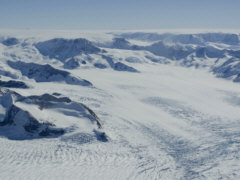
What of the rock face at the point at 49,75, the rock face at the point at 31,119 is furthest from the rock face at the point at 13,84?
the rock face at the point at 31,119

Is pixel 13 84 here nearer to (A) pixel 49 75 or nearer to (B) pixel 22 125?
(A) pixel 49 75

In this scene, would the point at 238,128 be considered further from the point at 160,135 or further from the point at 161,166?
the point at 161,166

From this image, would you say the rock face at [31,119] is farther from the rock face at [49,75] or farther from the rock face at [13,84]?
the rock face at [49,75]

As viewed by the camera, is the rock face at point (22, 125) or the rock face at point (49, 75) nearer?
the rock face at point (22, 125)

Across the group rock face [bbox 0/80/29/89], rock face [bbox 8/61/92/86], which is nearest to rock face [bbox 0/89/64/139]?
rock face [bbox 0/80/29/89]

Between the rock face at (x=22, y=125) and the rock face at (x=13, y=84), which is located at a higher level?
the rock face at (x=22, y=125)

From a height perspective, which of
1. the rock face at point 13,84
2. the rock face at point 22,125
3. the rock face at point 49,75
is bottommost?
the rock face at point 49,75

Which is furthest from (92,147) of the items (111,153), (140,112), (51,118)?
(140,112)

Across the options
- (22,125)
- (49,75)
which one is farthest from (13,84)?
(22,125)

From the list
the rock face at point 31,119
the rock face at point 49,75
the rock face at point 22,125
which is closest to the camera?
the rock face at point 22,125

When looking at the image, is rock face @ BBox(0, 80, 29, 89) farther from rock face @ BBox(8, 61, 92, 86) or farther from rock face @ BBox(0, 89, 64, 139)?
rock face @ BBox(0, 89, 64, 139)

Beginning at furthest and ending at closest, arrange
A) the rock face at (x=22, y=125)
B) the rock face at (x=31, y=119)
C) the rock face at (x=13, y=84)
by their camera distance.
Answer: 1. the rock face at (x=13, y=84)
2. the rock face at (x=31, y=119)
3. the rock face at (x=22, y=125)

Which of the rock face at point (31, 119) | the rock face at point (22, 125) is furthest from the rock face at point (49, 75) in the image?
the rock face at point (22, 125)
